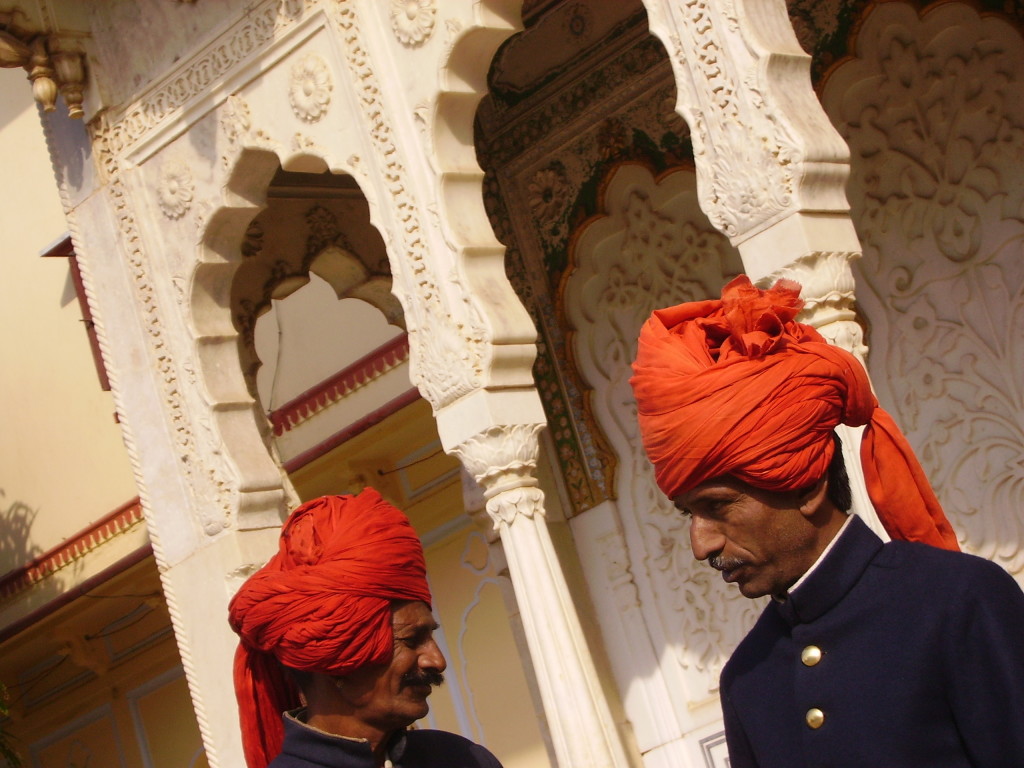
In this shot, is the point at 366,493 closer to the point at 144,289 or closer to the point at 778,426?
the point at 778,426

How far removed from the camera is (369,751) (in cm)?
234

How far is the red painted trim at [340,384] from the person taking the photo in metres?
8.97

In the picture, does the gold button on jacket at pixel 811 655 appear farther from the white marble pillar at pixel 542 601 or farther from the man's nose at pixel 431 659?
the white marble pillar at pixel 542 601

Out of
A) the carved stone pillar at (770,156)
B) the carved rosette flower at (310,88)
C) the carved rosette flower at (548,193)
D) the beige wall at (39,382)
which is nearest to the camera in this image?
the carved stone pillar at (770,156)

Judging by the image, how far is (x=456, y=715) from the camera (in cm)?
888

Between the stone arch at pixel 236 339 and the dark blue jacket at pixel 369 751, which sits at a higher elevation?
the stone arch at pixel 236 339

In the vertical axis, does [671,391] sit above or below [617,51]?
below

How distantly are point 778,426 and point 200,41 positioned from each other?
4.34 meters

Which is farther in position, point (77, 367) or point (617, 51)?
point (77, 367)

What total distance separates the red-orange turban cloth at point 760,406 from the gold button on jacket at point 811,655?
0.62ft

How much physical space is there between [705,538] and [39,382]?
32.4 feet

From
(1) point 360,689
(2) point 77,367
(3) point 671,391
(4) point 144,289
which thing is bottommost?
(1) point 360,689

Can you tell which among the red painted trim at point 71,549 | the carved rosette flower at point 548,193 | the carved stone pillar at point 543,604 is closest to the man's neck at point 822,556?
the carved stone pillar at point 543,604

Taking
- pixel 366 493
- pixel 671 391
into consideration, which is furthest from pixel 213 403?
pixel 671 391
